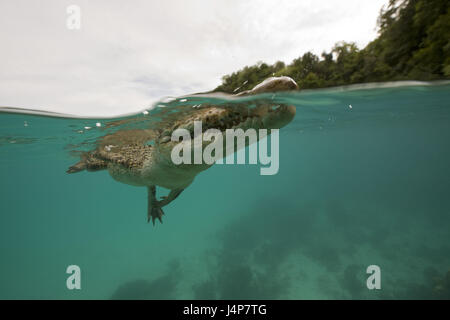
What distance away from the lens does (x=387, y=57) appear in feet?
14.2

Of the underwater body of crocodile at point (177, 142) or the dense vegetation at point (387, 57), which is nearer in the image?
the underwater body of crocodile at point (177, 142)

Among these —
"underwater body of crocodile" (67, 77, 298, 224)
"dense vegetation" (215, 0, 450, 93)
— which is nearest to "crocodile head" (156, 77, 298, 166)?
"underwater body of crocodile" (67, 77, 298, 224)

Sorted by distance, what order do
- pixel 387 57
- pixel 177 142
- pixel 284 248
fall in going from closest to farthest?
1. pixel 177 142
2. pixel 387 57
3. pixel 284 248

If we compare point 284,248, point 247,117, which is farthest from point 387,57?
point 284,248

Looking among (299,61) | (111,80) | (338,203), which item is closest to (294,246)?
(338,203)

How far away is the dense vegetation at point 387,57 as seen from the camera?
3.45 metres

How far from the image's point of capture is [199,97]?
18.8ft

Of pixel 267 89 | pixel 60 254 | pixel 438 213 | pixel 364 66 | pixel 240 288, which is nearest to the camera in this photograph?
pixel 267 89

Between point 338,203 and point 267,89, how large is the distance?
26254mm

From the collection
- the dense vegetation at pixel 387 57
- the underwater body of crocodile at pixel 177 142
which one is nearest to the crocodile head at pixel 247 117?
the underwater body of crocodile at pixel 177 142

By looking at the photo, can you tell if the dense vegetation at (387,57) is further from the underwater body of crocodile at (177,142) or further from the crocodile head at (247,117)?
the crocodile head at (247,117)

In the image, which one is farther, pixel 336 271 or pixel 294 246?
pixel 294 246

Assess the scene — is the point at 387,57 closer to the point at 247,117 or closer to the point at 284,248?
the point at 247,117

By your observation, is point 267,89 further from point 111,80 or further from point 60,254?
point 60,254
